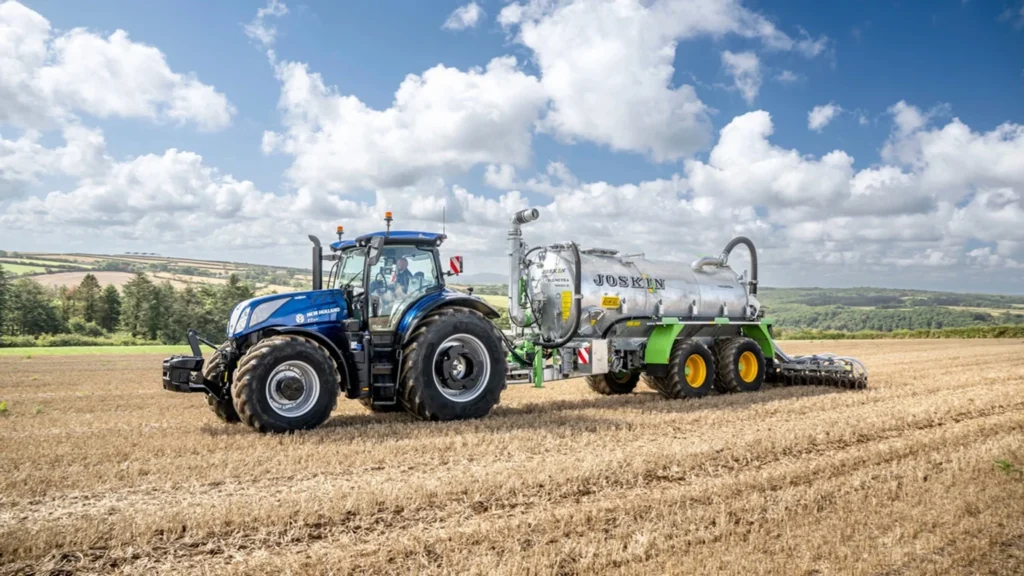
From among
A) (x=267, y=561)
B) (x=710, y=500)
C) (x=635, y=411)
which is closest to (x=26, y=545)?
(x=267, y=561)

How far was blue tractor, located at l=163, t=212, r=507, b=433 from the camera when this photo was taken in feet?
28.3

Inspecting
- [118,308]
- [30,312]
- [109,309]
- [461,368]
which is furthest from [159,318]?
[461,368]

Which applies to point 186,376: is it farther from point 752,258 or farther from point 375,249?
point 752,258

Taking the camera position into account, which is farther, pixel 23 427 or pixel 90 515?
pixel 23 427

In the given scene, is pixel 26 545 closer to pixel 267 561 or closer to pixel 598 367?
Result: pixel 267 561

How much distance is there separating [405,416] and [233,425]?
7.40 ft

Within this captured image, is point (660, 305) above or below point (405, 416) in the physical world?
above

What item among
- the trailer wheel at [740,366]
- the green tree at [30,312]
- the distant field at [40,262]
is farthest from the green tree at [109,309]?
the trailer wheel at [740,366]

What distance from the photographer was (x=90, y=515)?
5.43 metres

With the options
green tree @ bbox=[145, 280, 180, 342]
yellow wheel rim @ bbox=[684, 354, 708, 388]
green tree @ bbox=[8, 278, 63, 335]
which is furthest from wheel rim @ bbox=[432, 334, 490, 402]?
green tree @ bbox=[8, 278, 63, 335]

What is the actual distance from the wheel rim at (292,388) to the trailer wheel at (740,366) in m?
8.05

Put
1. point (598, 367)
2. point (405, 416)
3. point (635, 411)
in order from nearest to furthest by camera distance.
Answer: point (405, 416) < point (635, 411) < point (598, 367)

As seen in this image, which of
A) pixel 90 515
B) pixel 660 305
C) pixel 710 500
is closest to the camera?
pixel 90 515

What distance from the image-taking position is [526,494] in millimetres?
6066
